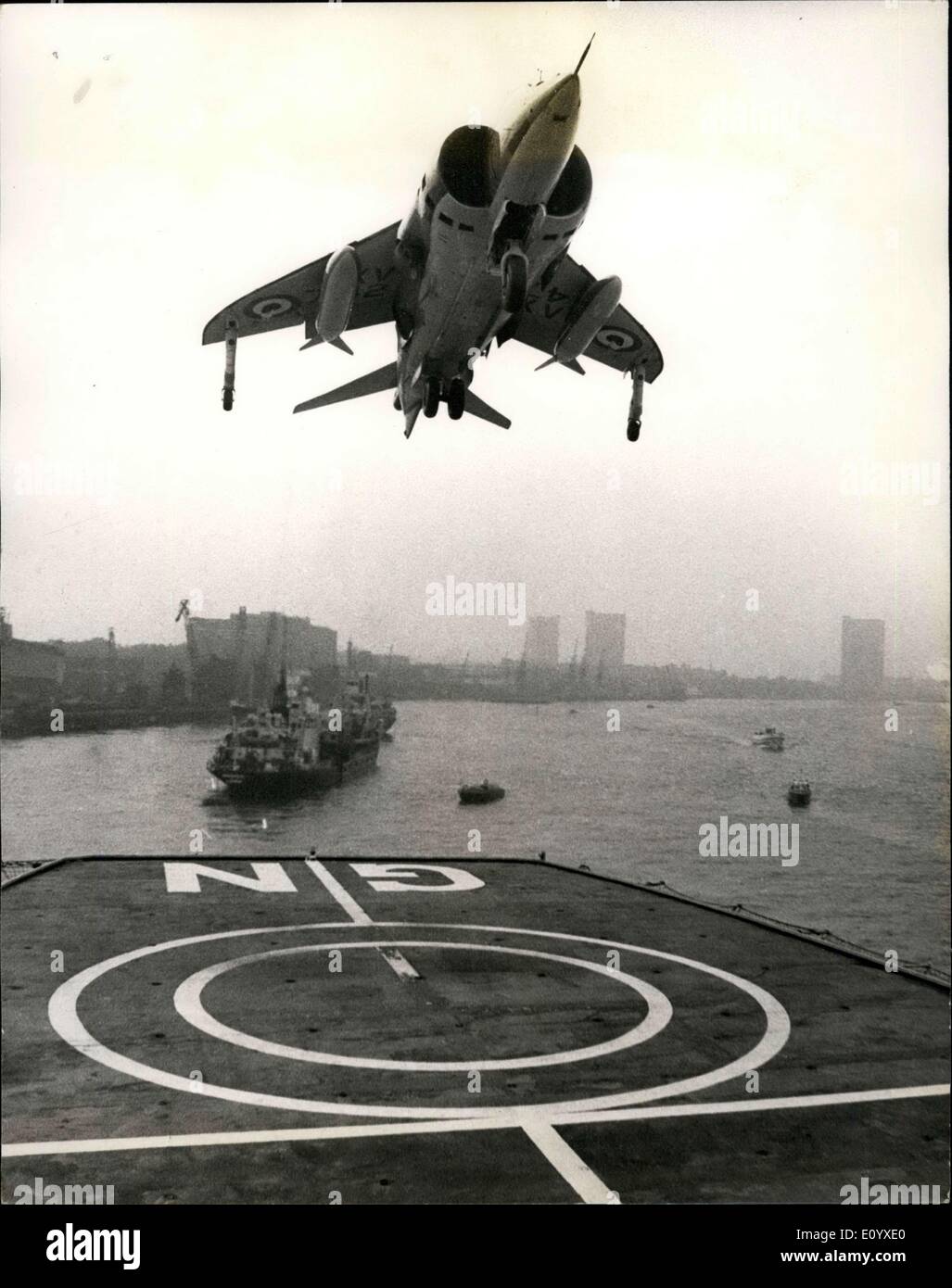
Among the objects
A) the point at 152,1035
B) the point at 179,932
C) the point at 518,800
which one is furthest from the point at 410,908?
the point at 518,800

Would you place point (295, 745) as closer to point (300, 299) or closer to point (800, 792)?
point (800, 792)

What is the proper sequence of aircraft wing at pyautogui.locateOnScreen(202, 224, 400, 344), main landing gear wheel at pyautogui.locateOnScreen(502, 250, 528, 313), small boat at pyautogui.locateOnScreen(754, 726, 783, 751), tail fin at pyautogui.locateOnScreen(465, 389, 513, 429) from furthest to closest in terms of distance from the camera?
small boat at pyautogui.locateOnScreen(754, 726, 783, 751) → tail fin at pyautogui.locateOnScreen(465, 389, 513, 429) → aircraft wing at pyautogui.locateOnScreen(202, 224, 400, 344) → main landing gear wheel at pyautogui.locateOnScreen(502, 250, 528, 313)

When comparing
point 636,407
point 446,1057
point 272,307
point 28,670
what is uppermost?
point 272,307

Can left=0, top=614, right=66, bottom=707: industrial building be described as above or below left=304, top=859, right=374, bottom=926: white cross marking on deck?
above

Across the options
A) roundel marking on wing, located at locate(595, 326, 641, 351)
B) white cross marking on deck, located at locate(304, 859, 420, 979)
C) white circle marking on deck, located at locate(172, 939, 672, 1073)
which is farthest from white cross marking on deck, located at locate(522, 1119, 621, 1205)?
roundel marking on wing, located at locate(595, 326, 641, 351)

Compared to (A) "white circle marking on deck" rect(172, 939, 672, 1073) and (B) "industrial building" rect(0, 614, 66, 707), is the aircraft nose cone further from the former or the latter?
(A) "white circle marking on deck" rect(172, 939, 672, 1073)

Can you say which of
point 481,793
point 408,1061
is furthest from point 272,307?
point 481,793
